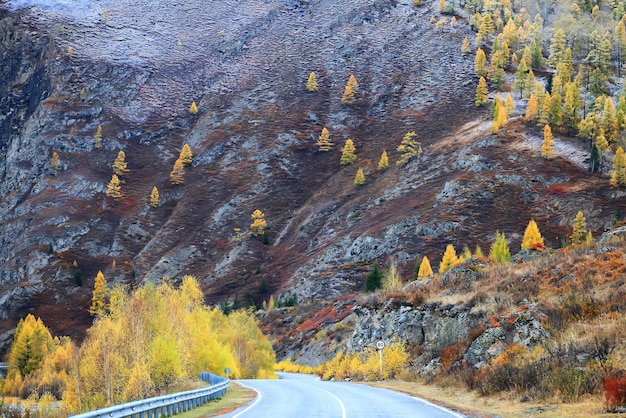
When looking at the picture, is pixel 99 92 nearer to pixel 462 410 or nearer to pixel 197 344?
pixel 197 344

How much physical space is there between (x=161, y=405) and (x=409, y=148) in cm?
11908

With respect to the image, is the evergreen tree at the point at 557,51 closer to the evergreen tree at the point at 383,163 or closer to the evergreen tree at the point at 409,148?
the evergreen tree at the point at 409,148

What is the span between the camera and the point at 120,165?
15425 centimetres

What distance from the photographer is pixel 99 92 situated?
186 metres

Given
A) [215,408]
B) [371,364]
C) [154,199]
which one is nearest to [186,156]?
[154,199]

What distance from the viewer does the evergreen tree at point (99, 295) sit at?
352ft

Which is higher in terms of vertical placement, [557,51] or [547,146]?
[557,51]

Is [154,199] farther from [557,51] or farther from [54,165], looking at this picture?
[557,51]

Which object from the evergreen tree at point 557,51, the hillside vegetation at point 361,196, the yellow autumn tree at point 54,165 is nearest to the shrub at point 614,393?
the hillside vegetation at point 361,196

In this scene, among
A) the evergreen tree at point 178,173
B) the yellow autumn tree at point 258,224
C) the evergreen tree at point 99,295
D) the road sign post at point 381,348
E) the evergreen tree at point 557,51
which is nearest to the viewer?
the road sign post at point 381,348

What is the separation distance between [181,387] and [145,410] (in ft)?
50.0

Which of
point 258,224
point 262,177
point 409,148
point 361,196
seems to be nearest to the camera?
point 361,196

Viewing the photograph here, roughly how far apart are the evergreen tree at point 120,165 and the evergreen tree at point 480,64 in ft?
327

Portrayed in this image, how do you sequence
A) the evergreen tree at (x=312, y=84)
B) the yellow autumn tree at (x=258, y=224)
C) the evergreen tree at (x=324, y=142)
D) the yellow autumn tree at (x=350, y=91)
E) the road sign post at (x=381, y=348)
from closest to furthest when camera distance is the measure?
the road sign post at (x=381, y=348), the yellow autumn tree at (x=258, y=224), the evergreen tree at (x=324, y=142), the yellow autumn tree at (x=350, y=91), the evergreen tree at (x=312, y=84)
